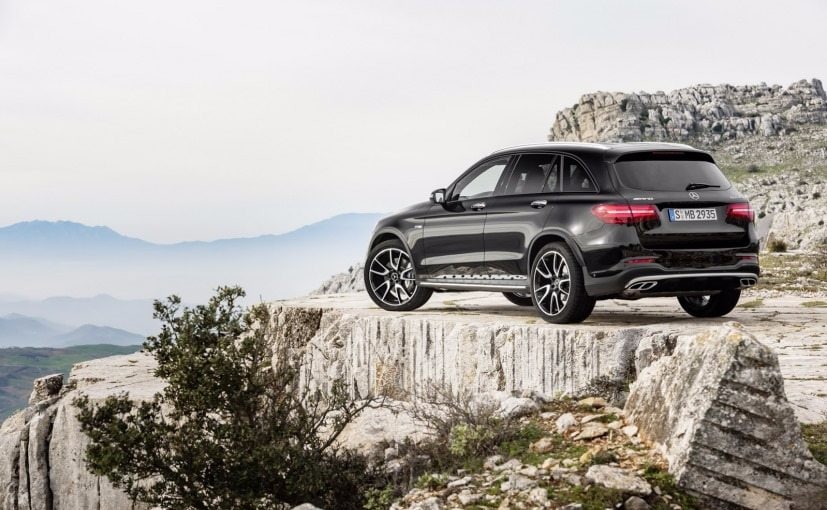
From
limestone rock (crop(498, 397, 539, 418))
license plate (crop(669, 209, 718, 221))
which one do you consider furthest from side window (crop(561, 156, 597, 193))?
limestone rock (crop(498, 397, 539, 418))

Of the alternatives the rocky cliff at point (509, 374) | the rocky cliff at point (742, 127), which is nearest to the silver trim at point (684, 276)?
the rocky cliff at point (509, 374)

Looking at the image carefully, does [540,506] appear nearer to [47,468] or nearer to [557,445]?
[557,445]

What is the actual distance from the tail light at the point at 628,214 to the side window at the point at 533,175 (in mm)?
1004

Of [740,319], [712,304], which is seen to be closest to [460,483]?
[712,304]

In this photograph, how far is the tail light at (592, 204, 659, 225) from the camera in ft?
30.7

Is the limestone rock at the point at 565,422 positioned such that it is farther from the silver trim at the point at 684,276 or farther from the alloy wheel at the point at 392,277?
the alloy wheel at the point at 392,277

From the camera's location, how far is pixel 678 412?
652cm

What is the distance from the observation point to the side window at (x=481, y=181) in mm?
11125

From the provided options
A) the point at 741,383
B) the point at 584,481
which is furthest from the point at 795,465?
the point at 584,481

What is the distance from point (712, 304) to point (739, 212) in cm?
165

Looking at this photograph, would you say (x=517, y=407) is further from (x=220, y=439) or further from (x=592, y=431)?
(x=220, y=439)

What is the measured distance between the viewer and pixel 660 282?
9.47 m

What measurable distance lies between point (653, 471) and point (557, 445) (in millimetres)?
997

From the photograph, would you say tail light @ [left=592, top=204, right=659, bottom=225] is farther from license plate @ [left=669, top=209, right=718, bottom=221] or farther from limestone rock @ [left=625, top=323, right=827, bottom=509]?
limestone rock @ [left=625, top=323, right=827, bottom=509]
